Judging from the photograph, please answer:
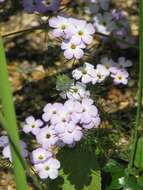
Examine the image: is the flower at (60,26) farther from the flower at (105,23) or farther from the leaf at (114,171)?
the flower at (105,23)

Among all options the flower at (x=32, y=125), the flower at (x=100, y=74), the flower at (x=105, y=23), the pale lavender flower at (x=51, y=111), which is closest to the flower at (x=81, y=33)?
the flower at (x=100, y=74)

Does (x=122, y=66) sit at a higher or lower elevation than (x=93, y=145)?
higher

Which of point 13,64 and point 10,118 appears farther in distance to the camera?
point 13,64

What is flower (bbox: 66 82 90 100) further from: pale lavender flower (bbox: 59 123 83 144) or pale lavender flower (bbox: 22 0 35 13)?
pale lavender flower (bbox: 22 0 35 13)

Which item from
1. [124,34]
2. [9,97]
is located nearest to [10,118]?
[9,97]

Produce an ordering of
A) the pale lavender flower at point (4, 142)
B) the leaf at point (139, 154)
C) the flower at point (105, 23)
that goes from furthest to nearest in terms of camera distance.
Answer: the flower at point (105, 23) < the leaf at point (139, 154) < the pale lavender flower at point (4, 142)

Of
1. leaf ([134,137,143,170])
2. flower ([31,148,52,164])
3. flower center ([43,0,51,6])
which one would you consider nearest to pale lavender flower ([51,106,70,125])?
flower ([31,148,52,164])

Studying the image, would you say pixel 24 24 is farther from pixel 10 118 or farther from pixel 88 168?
pixel 10 118
